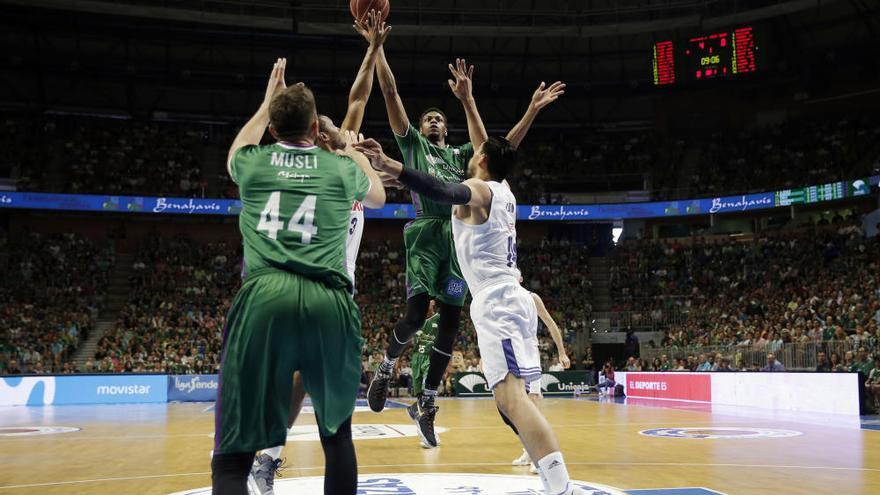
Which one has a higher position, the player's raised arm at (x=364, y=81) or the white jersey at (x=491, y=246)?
the player's raised arm at (x=364, y=81)

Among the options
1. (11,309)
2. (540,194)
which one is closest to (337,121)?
(540,194)

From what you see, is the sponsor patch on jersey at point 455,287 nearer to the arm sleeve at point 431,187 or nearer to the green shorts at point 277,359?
the arm sleeve at point 431,187

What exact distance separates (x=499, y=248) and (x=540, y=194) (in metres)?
29.9

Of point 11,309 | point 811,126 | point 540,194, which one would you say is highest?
point 811,126

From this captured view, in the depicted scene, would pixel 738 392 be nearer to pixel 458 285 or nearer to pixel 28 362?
pixel 458 285

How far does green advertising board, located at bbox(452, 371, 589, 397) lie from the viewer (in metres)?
22.8

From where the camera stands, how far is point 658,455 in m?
7.17

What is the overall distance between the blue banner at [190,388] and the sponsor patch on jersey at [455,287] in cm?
1601

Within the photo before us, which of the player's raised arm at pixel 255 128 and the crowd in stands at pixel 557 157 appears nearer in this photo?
the player's raised arm at pixel 255 128

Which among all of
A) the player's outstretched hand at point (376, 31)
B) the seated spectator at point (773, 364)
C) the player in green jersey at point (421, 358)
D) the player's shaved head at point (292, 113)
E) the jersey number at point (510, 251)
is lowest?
the seated spectator at point (773, 364)

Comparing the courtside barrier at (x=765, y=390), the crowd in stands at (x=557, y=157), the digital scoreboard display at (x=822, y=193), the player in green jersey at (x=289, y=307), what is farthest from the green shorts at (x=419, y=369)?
the crowd in stands at (x=557, y=157)

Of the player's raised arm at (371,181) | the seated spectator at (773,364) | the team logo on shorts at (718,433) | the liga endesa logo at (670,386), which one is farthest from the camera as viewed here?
the liga endesa logo at (670,386)

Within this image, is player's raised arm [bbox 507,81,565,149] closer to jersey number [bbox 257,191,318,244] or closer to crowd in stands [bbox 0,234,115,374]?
jersey number [bbox 257,191,318,244]

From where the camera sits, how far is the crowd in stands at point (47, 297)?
2354 centimetres
